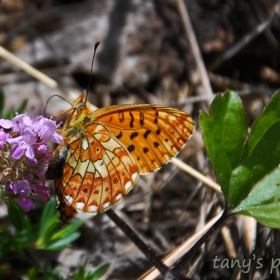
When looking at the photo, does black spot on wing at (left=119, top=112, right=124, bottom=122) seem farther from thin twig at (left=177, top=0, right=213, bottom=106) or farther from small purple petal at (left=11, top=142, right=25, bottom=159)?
thin twig at (left=177, top=0, right=213, bottom=106)

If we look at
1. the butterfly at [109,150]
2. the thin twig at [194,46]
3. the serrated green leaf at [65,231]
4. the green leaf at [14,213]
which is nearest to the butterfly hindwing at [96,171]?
the butterfly at [109,150]

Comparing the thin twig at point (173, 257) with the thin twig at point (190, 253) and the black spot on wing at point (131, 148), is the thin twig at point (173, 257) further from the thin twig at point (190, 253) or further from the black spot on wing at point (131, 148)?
the black spot on wing at point (131, 148)

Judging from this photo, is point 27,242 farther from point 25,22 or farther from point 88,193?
point 25,22

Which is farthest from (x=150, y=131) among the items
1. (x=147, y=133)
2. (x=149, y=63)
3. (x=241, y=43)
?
(x=241, y=43)

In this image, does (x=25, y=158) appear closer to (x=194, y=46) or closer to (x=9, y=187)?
(x=9, y=187)

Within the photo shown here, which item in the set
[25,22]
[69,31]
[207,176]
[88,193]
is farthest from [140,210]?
[25,22]

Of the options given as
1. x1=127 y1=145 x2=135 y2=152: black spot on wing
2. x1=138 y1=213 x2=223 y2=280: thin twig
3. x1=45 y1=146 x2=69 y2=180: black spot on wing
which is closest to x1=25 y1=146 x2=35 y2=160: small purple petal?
x1=45 y1=146 x2=69 y2=180: black spot on wing
